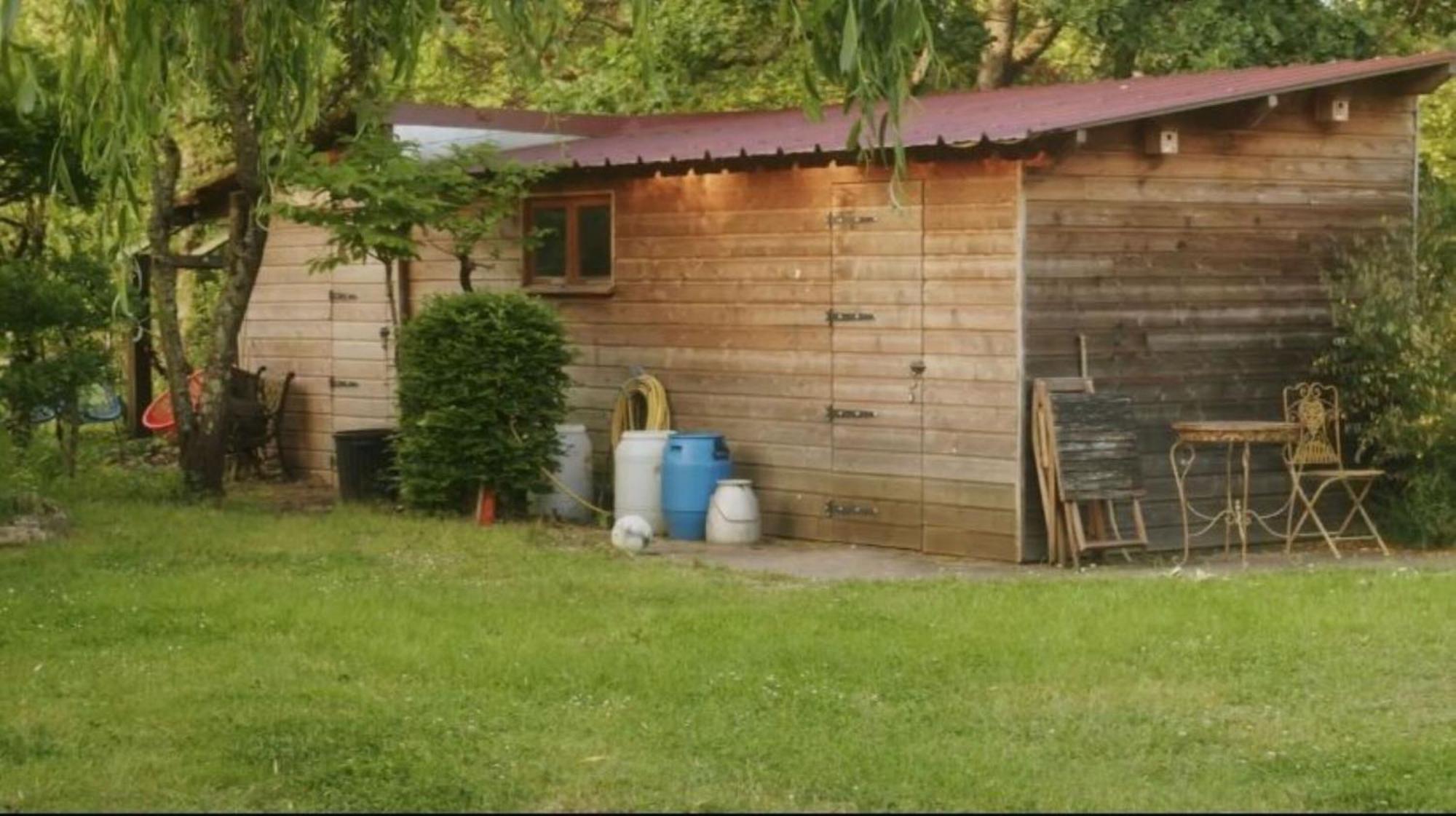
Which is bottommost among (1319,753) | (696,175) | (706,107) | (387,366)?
(1319,753)

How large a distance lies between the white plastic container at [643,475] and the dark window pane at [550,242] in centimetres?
203

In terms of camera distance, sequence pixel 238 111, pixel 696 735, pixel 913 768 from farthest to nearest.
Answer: pixel 238 111, pixel 696 735, pixel 913 768

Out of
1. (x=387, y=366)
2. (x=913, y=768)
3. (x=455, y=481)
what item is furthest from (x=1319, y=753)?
(x=387, y=366)

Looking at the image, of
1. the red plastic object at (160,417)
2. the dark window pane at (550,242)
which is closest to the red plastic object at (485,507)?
the dark window pane at (550,242)

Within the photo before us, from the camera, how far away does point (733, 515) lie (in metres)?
14.6

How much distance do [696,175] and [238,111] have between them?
3062 millimetres

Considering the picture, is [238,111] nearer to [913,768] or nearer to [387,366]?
[387,366]

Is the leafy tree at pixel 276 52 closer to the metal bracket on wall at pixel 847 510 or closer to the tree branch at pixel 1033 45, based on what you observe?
the metal bracket on wall at pixel 847 510

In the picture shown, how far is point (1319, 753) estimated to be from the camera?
7.47 meters

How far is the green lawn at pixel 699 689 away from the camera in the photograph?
6.93m

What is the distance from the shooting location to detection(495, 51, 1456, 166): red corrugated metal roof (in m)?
13.3

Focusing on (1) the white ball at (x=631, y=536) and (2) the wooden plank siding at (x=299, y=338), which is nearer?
(1) the white ball at (x=631, y=536)

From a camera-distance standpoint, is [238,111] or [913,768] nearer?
[913,768]

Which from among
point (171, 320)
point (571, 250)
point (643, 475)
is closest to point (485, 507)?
point (643, 475)
